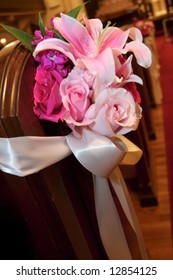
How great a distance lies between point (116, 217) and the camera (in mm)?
977

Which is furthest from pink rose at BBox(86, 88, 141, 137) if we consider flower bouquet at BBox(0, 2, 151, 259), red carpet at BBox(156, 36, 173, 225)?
red carpet at BBox(156, 36, 173, 225)

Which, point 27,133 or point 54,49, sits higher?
point 54,49

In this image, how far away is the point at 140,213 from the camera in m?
2.04

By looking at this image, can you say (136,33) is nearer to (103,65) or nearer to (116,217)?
(103,65)

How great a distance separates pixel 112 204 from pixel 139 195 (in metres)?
1.19

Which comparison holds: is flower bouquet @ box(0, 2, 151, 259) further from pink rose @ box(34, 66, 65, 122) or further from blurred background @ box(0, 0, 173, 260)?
blurred background @ box(0, 0, 173, 260)

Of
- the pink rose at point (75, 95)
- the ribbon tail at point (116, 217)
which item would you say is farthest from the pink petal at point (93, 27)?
the ribbon tail at point (116, 217)

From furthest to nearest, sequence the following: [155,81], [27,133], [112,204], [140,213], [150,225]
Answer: [155,81], [140,213], [150,225], [112,204], [27,133]

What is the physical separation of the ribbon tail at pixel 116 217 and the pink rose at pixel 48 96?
0.25 meters

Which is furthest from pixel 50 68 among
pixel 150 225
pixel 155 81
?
pixel 155 81

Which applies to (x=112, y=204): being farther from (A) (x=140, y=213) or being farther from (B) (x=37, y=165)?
(A) (x=140, y=213)

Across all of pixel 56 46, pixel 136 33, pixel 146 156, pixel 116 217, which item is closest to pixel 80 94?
pixel 56 46

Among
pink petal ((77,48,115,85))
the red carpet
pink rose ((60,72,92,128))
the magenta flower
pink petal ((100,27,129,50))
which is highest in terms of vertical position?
the magenta flower

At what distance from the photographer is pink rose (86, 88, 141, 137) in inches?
28.5
